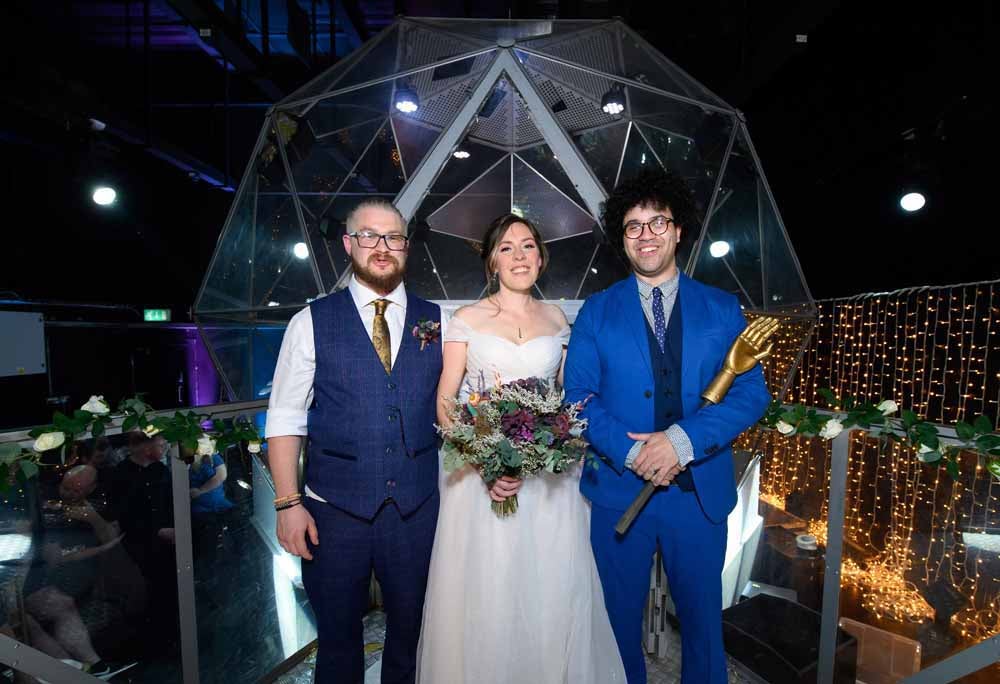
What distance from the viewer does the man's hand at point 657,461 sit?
2174mm

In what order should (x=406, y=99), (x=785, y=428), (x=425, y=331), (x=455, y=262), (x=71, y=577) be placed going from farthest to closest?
(x=455, y=262), (x=406, y=99), (x=785, y=428), (x=71, y=577), (x=425, y=331)

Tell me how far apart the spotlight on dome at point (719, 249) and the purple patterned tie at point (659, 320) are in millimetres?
1989

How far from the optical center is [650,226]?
2.48 m

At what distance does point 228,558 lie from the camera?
9.95 feet

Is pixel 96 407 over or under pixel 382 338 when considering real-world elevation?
under

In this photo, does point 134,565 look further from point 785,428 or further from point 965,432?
point 965,432

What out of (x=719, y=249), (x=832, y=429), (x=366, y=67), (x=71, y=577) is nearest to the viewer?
(x=71, y=577)

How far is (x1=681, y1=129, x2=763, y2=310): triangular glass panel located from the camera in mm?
4180

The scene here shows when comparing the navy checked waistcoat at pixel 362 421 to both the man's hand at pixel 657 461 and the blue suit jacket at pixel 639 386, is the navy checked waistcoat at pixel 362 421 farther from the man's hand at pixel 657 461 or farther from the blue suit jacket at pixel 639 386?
the man's hand at pixel 657 461

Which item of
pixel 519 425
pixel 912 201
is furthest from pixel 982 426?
pixel 912 201

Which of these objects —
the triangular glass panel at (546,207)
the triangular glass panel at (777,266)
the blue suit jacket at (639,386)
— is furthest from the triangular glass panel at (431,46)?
the blue suit jacket at (639,386)

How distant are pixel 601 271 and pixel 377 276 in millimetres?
3356

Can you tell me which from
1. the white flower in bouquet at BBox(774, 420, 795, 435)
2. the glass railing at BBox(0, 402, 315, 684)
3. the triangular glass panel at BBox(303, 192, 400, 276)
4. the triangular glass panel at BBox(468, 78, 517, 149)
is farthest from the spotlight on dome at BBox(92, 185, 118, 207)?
the white flower in bouquet at BBox(774, 420, 795, 435)

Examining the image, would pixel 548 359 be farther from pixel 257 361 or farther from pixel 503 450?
pixel 257 361
